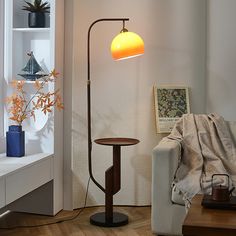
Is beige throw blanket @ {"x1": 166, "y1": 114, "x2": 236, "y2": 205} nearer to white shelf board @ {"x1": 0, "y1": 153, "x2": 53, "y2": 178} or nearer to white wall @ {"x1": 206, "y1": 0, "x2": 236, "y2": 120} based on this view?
white wall @ {"x1": 206, "y1": 0, "x2": 236, "y2": 120}

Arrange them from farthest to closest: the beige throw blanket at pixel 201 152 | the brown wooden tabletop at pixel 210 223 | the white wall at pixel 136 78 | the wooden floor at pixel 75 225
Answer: the white wall at pixel 136 78
the wooden floor at pixel 75 225
the beige throw blanket at pixel 201 152
the brown wooden tabletop at pixel 210 223

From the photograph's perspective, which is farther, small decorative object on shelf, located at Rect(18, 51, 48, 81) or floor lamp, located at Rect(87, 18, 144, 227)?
small decorative object on shelf, located at Rect(18, 51, 48, 81)

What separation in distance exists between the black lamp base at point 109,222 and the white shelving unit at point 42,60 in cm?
39

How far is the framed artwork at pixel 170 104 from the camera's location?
4.37m

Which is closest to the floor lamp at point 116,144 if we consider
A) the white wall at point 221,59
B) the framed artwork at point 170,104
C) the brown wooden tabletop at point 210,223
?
the framed artwork at point 170,104

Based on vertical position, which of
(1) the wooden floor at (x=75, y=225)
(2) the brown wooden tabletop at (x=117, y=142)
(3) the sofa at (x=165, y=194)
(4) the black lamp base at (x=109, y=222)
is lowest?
(1) the wooden floor at (x=75, y=225)

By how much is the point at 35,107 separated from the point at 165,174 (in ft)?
3.88

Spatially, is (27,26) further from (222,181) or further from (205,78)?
(222,181)

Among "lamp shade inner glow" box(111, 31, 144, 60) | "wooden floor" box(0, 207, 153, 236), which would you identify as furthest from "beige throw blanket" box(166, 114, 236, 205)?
"lamp shade inner glow" box(111, 31, 144, 60)

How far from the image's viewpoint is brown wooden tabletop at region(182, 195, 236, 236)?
6.88ft

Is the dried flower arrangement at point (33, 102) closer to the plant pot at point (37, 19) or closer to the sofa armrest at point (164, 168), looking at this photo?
the plant pot at point (37, 19)

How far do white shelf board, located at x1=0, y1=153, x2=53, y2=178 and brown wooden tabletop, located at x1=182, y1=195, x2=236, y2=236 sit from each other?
4.59 ft

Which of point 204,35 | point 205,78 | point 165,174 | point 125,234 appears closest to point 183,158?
point 165,174

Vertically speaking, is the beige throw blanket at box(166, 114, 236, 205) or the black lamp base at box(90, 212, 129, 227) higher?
the beige throw blanket at box(166, 114, 236, 205)
